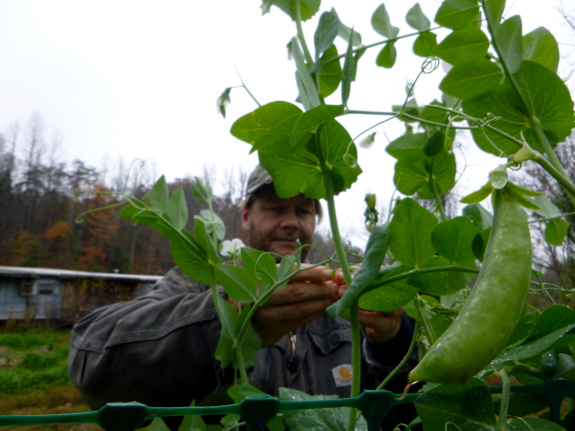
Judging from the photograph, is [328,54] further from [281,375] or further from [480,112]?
[281,375]

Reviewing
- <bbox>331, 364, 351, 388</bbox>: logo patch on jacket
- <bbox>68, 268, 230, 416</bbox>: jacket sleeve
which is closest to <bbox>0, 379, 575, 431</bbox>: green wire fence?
<bbox>68, 268, 230, 416</bbox>: jacket sleeve

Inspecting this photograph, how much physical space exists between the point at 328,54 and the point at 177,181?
8.21m

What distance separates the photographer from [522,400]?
275 millimetres

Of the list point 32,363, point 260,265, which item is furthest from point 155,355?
point 32,363

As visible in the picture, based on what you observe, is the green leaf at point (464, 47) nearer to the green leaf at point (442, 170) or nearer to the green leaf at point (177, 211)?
the green leaf at point (442, 170)

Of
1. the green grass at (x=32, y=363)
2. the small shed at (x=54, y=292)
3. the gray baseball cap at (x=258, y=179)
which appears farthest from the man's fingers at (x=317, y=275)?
the small shed at (x=54, y=292)

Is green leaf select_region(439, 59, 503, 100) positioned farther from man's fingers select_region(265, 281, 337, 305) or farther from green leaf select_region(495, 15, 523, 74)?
man's fingers select_region(265, 281, 337, 305)

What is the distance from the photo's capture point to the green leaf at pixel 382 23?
47 centimetres

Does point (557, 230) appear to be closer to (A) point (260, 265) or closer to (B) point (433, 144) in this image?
(B) point (433, 144)

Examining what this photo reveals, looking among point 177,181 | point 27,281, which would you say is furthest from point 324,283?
point 27,281

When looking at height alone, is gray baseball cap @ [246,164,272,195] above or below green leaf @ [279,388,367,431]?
above

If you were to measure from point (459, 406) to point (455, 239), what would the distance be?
0.11 metres

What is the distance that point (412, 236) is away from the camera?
289mm

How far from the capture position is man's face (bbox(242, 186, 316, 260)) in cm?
146
